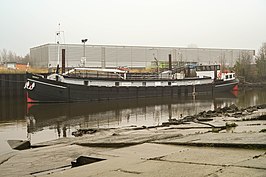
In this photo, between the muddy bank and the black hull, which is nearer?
the muddy bank

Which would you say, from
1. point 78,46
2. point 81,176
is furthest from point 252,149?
point 78,46

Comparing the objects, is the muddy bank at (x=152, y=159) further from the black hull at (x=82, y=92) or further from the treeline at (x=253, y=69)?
the treeline at (x=253, y=69)

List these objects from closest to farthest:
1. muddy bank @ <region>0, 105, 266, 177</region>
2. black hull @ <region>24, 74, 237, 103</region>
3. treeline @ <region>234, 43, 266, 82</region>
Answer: muddy bank @ <region>0, 105, 266, 177</region>, black hull @ <region>24, 74, 237, 103</region>, treeline @ <region>234, 43, 266, 82</region>

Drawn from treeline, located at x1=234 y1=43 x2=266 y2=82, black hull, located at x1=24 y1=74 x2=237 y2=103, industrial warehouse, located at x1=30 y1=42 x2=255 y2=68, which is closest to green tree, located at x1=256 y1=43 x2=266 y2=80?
treeline, located at x1=234 y1=43 x2=266 y2=82

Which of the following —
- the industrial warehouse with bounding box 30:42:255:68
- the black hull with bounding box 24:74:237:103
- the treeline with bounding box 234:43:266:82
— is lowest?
the black hull with bounding box 24:74:237:103

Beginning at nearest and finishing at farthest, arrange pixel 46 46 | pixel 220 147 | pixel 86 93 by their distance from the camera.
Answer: pixel 220 147
pixel 86 93
pixel 46 46

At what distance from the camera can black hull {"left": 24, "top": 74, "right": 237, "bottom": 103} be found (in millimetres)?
31938

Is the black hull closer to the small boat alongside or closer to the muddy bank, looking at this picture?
the small boat alongside

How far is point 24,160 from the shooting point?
26.2ft

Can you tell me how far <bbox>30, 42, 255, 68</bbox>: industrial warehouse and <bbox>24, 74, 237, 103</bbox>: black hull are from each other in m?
27.2

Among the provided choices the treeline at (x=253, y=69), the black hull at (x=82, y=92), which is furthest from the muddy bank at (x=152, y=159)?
the treeline at (x=253, y=69)

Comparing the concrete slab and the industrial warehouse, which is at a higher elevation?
the industrial warehouse

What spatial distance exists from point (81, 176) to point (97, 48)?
7152cm

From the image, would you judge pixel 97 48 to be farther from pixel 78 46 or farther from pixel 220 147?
pixel 220 147
